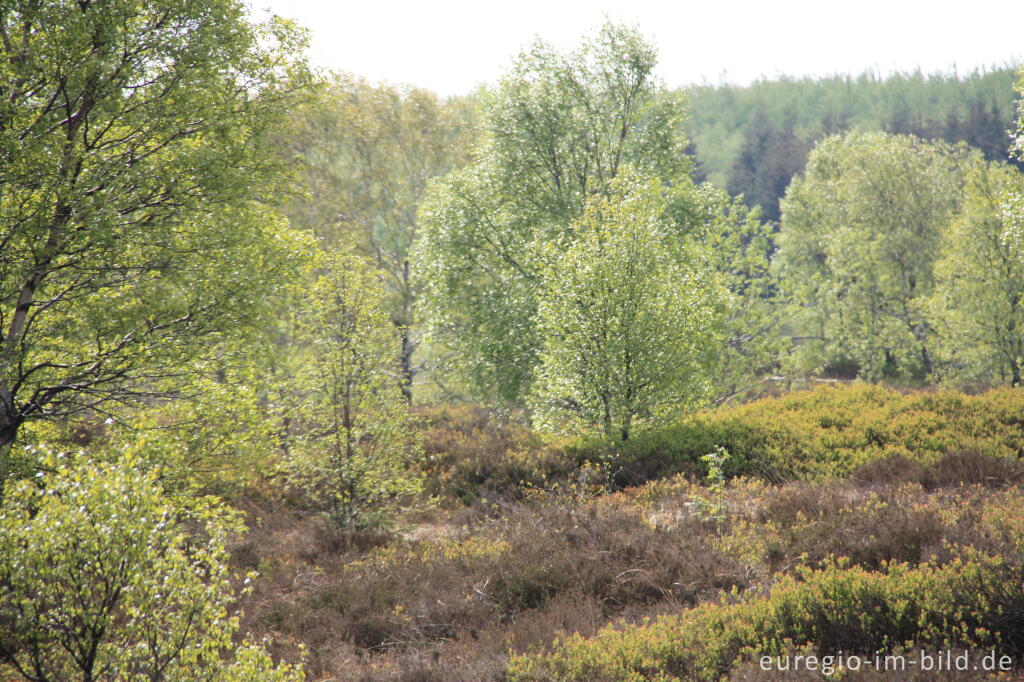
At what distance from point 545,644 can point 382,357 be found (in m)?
6.60

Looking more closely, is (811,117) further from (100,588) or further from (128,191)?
(100,588)

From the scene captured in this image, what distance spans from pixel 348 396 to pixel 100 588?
711cm

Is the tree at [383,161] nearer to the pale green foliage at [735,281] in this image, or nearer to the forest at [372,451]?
the forest at [372,451]

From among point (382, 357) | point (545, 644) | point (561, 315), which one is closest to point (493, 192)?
point (561, 315)

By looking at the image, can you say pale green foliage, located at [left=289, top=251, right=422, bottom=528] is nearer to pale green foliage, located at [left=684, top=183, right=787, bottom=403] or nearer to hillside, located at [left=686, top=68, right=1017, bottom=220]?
pale green foliage, located at [left=684, top=183, right=787, bottom=403]

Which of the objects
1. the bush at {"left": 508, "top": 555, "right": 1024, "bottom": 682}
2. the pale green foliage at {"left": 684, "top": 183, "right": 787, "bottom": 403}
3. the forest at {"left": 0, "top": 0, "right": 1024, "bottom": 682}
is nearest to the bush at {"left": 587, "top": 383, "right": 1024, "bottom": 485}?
the forest at {"left": 0, "top": 0, "right": 1024, "bottom": 682}

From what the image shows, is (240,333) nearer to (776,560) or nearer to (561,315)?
(561,315)

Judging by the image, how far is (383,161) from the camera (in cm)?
3100

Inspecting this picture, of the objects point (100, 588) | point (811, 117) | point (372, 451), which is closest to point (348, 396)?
point (372, 451)

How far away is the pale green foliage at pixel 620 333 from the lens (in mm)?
13938

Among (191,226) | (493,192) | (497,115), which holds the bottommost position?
(191,226)

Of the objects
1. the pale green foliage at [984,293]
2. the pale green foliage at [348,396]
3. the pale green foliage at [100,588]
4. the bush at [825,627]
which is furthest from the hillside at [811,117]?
the pale green foliage at [100,588]

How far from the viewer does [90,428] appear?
13781 millimetres

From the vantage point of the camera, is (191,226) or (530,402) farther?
(530,402)
